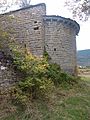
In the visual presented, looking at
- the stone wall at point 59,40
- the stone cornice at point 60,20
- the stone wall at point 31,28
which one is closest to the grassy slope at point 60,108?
the stone wall at point 31,28

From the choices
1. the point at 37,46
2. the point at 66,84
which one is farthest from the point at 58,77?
the point at 37,46

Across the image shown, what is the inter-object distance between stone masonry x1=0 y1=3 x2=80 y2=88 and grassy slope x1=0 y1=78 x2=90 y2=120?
449cm

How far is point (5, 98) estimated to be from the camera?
13.0 meters

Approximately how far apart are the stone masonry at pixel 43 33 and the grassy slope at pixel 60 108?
4489mm

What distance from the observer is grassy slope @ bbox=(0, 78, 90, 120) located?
1254cm

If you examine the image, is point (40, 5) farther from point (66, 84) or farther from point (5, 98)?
point (5, 98)

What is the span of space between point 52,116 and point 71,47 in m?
11.4

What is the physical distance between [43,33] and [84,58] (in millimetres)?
46282

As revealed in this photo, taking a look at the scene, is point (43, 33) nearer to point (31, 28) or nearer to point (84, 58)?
point (31, 28)

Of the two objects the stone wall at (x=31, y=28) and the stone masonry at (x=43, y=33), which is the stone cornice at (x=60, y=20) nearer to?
the stone masonry at (x=43, y=33)

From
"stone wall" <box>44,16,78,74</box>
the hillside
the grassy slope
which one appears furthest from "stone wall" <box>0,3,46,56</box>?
the hillside

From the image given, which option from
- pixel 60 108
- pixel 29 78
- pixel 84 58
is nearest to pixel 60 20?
pixel 29 78

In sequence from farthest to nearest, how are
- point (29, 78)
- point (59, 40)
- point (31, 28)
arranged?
point (59, 40)
point (31, 28)
point (29, 78)

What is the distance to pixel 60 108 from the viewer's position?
1419cm
